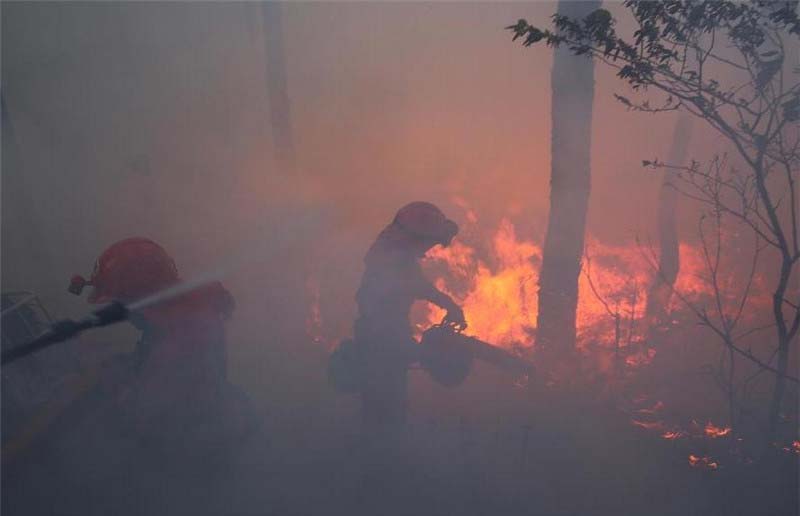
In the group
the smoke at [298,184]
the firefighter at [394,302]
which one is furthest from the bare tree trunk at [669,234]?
the firefighter at [394,302]

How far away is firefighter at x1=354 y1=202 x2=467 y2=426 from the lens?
387cm

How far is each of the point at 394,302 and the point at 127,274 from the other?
1941 millimetres

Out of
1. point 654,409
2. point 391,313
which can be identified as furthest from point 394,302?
point 654,409

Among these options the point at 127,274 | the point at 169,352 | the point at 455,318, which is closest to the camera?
the point at 127,274

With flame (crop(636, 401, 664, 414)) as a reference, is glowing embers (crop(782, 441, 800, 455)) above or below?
below

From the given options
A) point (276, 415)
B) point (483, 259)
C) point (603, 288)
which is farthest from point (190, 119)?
point (603, 288)

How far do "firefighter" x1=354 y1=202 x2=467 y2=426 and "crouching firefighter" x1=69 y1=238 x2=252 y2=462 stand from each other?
1.14m

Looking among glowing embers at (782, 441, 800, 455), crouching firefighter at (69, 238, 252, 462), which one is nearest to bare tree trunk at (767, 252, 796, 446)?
glowing embers at (782, 441, 800, 455)

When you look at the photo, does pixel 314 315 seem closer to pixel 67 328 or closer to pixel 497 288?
pixel 497 288

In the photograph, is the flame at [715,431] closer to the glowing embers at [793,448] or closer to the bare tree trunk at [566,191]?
the glowing embers at [793,448]

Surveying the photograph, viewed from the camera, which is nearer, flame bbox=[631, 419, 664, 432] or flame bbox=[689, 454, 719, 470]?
flame bbox=[689, 454, 719, 470]

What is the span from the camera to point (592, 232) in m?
12.7

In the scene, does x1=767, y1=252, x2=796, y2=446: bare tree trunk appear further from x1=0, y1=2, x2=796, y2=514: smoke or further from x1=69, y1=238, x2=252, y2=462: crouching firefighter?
x1=69, y1=238, x2=252, y2=462: crouching firefighter

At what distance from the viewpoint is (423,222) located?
3.81 metres
